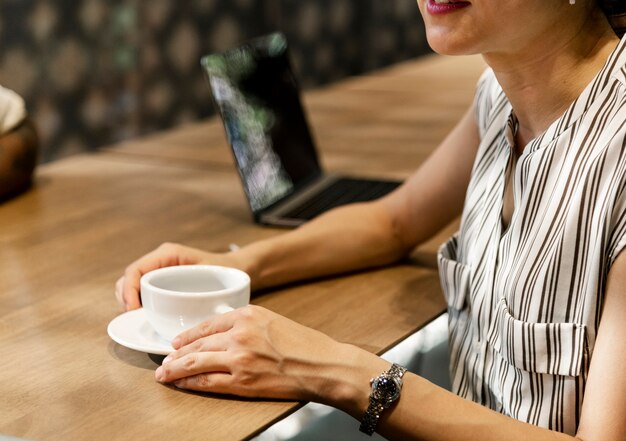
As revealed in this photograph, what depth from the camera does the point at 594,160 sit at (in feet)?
3.91

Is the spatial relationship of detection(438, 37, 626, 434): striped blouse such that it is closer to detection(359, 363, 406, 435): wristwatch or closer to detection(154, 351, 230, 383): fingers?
detection(359, 363, 406, 435): wristwatch

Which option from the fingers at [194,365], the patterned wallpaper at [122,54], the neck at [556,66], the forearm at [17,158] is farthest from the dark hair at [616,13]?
the patterned wallpaper at [122,54]

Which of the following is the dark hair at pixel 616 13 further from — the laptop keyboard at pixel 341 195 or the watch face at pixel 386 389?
the laptop keyboard at pixel 341 195

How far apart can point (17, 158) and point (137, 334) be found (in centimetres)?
85

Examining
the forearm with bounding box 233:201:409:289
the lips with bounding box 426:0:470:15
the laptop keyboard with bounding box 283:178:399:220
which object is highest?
the lips with bounding box 426:0:470:15

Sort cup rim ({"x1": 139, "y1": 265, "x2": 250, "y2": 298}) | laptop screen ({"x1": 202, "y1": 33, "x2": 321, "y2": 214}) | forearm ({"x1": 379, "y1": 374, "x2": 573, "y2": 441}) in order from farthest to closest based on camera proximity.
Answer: laptop screen ({"x1": 202, "y1": 33, "x2": 321, "y2": 214}) → cup rim ({"x1": 139, "y1": 265, "x2": 250, "y2": 298}) → forearm ({"x1": 379, "y1": 374, "x2": 573, "y2": 441})

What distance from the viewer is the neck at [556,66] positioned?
4.32ft

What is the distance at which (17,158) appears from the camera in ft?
6.70

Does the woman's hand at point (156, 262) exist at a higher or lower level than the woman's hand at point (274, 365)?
higher

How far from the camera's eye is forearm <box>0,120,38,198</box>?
2006 mm

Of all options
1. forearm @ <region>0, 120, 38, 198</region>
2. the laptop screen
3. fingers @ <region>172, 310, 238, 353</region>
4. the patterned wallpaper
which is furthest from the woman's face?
the patterned wallpaper

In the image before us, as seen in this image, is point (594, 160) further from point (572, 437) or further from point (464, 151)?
point (464, 151)

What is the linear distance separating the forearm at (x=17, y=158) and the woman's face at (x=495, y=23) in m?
1.01

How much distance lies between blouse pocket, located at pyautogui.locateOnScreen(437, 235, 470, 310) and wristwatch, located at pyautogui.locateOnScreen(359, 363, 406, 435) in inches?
12.1
